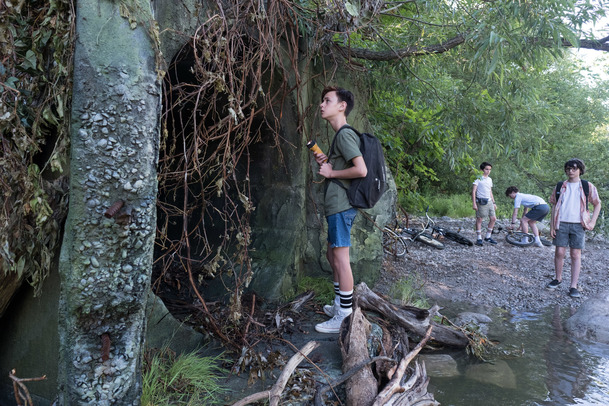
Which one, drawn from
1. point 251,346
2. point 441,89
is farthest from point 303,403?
point 441,89

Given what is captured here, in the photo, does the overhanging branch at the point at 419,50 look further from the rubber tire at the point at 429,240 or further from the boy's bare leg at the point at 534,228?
the boy's bare leg at the point at 534,228

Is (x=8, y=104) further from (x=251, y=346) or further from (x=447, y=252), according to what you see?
(x=447, y=252)

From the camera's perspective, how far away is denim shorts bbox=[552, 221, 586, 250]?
6840 millimetres

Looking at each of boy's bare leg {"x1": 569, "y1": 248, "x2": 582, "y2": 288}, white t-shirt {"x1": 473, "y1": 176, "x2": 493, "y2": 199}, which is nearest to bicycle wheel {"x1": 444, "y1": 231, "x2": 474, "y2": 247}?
white t-shirt {"x1": 473, "y1": 176, "x2": 493, "y2": 199}

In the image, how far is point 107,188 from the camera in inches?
94.7

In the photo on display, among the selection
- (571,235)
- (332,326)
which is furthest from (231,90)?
(571,235)

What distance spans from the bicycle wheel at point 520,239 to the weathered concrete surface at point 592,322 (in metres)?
4.89

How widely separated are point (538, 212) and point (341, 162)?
855 cm

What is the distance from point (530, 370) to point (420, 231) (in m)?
5.98

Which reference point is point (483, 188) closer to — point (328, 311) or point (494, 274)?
point (494, 274)

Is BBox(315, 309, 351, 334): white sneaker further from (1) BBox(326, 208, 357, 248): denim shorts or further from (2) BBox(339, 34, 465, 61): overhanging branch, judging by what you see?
(2) BBox(339, 34, 465, 61): overhanging branch

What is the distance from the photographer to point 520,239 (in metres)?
11.0

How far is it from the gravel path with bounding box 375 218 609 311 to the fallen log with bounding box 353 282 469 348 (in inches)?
58.2

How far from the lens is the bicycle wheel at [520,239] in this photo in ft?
35.3
